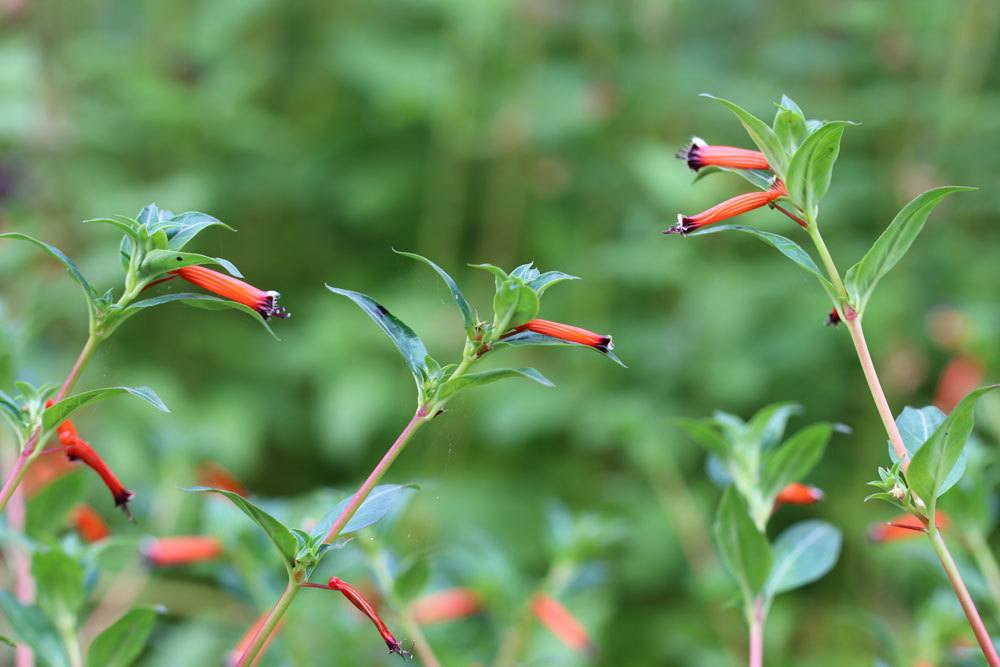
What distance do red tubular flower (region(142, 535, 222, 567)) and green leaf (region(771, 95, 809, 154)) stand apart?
0.47 m

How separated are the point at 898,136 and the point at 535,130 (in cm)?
66

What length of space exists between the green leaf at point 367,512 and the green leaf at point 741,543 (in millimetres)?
168

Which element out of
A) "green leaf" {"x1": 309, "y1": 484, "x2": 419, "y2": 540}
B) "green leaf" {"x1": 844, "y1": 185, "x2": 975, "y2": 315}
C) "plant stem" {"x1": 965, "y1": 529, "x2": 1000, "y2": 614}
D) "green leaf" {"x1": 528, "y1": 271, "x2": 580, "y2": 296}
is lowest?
"plant stem" {"x1": 965, "y1": 529, "x2": 1000, "y2": 614}

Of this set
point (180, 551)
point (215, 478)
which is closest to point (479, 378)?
point (180, 551)

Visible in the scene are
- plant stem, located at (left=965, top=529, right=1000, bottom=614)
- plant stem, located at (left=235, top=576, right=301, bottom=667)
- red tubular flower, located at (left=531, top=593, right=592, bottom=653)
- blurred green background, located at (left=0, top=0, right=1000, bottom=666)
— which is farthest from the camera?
blurred green background, located at (left=0, top=0, right=1000, bottom=666)

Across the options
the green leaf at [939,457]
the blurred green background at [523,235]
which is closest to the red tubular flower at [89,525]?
the green leaf at [939,457]

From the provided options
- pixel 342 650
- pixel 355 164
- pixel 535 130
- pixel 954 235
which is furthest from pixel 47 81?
pixel 954 235

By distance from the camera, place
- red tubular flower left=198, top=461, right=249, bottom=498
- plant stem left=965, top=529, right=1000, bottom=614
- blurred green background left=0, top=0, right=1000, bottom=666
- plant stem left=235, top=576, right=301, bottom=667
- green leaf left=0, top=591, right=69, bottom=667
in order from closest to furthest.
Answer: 1. plant stem left=235, top=576, right=301, bottom=667
2. green leaf left=0, top=591, right=69, bottom=667
3. plant stem left=965, top=529, right=1000, bottom=614
4. red tubular flower left=198, top=461, right=249, bottom=498
5. blurred green background left=0, top=0, right=1000, bottom=666

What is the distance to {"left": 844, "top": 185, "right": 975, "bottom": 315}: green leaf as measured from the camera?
0.45 m

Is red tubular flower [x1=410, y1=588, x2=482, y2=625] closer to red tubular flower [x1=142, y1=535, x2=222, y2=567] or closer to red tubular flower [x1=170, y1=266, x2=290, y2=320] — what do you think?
red tubular flower [x1=142, y1=535, x2=222, y2=567]

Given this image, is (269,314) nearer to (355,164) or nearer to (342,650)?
(342,650)

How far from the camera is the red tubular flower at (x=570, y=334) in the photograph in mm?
440

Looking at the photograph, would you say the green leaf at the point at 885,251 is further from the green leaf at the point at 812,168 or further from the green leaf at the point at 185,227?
the green leaf at the point at 185,227

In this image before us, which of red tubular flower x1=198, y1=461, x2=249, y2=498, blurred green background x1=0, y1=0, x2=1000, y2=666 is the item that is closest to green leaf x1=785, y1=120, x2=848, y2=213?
red tubular flower x1=198, y1=461, x2=249, y2=498
